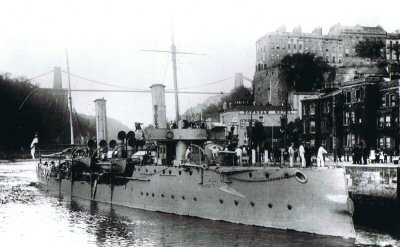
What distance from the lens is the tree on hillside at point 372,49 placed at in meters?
77.7

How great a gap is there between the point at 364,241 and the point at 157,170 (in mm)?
9309

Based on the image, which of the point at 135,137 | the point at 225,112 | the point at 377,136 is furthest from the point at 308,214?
the point at 225,112

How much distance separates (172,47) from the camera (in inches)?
932

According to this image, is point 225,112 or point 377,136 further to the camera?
point 225,112

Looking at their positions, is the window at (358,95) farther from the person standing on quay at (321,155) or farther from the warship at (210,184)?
the person standing on quay at (321,155)

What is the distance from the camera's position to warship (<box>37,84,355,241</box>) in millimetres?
15508

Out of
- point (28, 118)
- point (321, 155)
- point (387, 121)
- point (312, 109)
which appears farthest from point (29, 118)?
point (321, 155)

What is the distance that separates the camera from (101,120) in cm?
3045

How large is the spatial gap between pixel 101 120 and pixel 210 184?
47.2 ft

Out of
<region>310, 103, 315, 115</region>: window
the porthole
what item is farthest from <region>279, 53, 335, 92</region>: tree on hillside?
the porthole

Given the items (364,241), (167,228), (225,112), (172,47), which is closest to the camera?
(364,241)

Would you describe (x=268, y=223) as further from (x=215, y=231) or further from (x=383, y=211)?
(x=383, y=211)

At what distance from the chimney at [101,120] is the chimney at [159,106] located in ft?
25.8

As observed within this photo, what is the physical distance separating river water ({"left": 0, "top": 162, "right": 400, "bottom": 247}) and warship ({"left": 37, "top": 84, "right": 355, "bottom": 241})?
0.49 meters
